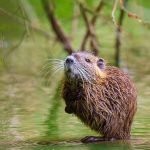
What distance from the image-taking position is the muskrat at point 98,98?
7.32m

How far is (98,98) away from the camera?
7.36m

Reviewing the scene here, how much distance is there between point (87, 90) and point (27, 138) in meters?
0.74

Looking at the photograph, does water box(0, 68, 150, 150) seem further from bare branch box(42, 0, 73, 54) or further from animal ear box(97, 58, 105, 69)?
bare branch box(42, 0, 73, 54)

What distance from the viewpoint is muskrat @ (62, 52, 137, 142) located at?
7.32 metres

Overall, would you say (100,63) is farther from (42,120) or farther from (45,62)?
(45,62)

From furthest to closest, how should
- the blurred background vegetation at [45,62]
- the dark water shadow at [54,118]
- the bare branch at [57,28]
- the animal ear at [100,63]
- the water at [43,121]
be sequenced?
the bare branch at [57,28]
the blurred background vegetation at [45,62]
the dark water shadow at [54,118]
the animal ear at [100,63]
the water at [43,121]

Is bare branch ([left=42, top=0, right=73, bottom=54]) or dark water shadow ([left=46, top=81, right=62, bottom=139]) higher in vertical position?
bare branch ([left=42, top=0, right=73, bottom=54])

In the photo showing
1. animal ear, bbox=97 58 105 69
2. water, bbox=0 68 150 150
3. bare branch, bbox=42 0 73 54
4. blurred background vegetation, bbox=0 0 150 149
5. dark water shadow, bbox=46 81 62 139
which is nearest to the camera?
water, bbox=0 68 150 150

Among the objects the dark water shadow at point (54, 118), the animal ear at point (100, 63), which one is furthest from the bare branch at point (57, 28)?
the animal ear at point (100, 63)

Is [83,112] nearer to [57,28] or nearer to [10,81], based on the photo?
[10,81]

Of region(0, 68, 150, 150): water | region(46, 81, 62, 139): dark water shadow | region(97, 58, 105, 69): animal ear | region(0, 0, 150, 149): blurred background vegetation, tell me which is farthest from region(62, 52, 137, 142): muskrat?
region(46, 81, 62, 139): dark water shadow

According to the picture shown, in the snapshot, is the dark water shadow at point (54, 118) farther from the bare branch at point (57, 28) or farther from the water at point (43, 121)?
the bare branch at point (57, 28)

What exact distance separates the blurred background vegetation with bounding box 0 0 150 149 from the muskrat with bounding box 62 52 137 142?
12.2 inches

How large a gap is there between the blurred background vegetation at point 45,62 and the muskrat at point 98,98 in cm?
31
